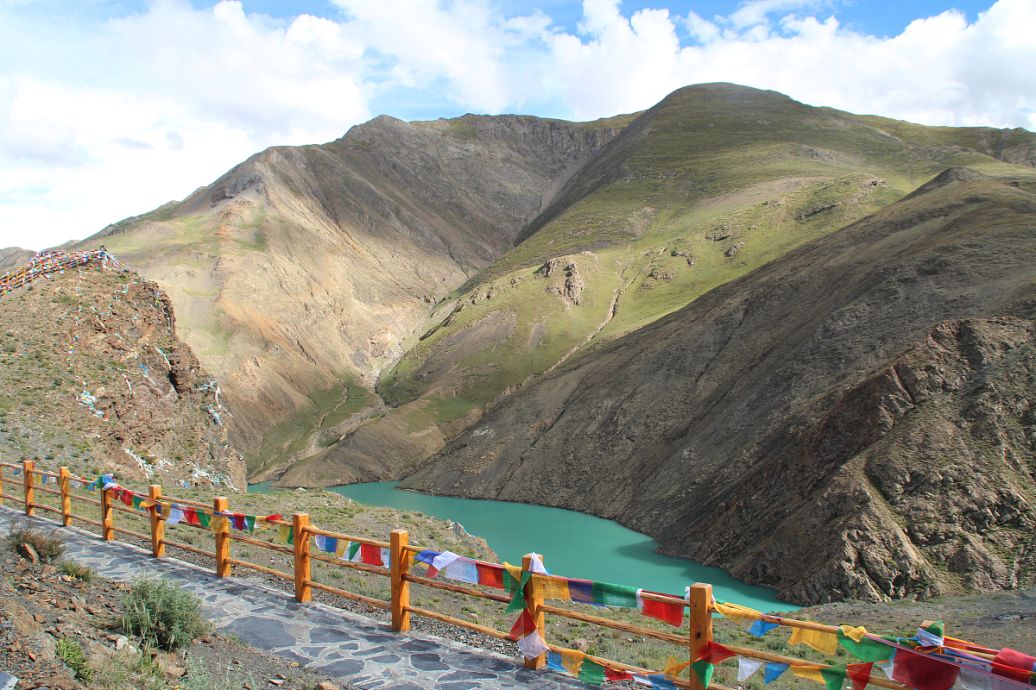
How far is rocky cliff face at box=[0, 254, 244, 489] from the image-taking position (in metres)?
24.3

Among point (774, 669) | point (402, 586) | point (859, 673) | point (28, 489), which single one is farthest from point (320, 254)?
point (859, 673)

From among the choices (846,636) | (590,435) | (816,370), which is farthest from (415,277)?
(846,636)

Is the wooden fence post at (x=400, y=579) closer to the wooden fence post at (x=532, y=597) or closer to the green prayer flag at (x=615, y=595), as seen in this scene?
the wooden fence post at (x=532, y=597)

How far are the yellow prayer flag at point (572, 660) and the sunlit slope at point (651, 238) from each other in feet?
182

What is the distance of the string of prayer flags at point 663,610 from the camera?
22.7ft

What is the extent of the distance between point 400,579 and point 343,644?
3.02 feet

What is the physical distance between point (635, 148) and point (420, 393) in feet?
210

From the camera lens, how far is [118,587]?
9930 mm

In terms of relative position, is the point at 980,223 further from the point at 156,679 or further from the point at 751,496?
the point at 156,679

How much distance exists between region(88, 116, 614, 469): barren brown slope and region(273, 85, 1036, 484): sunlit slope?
7.85 m

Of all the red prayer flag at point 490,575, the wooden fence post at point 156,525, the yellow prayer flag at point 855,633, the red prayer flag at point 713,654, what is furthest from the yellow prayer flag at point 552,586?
the wooden fence post at point 156,525

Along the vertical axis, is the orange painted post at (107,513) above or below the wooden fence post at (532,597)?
below

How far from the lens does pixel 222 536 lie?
11461 millimetres

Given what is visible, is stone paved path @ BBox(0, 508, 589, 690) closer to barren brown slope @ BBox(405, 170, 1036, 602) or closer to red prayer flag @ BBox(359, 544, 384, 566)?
A: red prayer flag @ BBox(359, 544, 384, 566)
